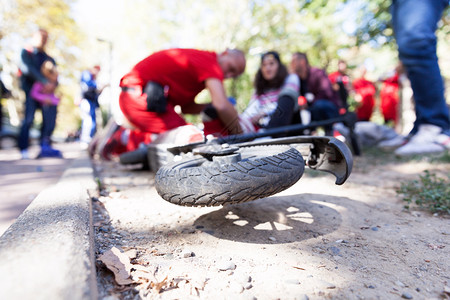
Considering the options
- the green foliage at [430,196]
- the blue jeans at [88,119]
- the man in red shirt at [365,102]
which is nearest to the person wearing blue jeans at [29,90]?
the blue jeans at [88,119]

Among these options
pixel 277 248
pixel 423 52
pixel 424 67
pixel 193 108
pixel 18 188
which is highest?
pixel 423 52

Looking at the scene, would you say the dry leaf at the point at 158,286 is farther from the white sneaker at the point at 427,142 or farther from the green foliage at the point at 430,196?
the white sneaker at the point at 427,142

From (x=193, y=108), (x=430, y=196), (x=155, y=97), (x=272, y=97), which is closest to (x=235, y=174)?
(x=430, y=196)

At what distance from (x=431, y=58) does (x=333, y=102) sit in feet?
4.56

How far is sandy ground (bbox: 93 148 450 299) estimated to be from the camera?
2.98ft

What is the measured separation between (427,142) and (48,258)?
3.93 m

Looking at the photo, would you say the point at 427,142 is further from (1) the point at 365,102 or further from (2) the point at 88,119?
(2) the point at 88,119

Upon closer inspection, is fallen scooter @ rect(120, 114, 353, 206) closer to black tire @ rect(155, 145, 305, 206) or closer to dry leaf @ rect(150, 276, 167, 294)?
black tire @ rect(155, 145, 305, 206)

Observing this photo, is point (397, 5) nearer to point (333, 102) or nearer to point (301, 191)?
point (333, 102)

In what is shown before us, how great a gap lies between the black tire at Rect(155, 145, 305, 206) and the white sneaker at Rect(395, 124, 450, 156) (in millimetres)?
2882

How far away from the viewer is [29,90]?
4539mm

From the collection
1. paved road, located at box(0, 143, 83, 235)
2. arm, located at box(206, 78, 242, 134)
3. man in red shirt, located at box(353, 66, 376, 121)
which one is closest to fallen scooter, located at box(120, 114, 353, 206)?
paved road, located at box(0, 143, 83, 235)

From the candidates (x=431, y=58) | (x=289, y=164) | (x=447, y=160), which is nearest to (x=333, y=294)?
(x=289, y=164)

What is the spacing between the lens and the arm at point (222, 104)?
2.55 meters
